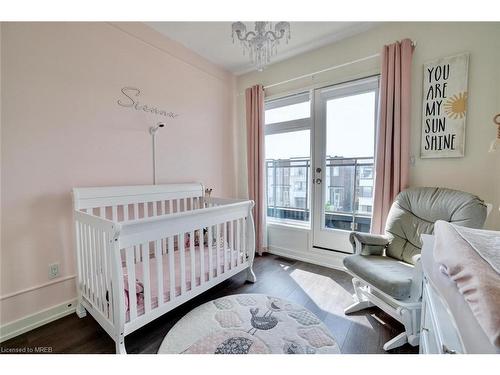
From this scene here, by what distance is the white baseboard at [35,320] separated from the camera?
1368 mm

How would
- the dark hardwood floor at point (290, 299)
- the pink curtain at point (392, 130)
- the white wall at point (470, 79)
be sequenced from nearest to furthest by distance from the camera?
the dark hardwood floor at point (290, 299)
the white wall at point (470, 79)
the pink curtain at point (392, 130)

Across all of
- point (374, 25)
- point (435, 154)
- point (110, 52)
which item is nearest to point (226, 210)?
point (110, 52)

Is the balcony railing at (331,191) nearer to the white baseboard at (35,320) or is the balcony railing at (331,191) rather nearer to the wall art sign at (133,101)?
the wall art sign at (133,101)

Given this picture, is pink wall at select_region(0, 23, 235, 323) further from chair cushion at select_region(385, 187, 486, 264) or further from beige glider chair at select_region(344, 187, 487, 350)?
chair cushion at select_region(385, 187, 486, 264)

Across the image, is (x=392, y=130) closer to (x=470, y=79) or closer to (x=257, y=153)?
(x=470, y=79)

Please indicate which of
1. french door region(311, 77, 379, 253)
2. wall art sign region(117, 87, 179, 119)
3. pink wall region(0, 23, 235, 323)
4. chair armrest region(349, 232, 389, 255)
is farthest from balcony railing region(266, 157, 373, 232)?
wall art sign region(117, 87, 179, 119)

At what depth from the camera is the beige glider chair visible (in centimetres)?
126

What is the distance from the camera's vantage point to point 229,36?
87.5 inches

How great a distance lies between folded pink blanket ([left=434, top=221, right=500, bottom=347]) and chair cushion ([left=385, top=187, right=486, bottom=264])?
840mm

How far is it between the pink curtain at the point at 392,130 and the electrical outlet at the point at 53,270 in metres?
2.71


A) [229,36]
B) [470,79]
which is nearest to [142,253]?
[229,36]

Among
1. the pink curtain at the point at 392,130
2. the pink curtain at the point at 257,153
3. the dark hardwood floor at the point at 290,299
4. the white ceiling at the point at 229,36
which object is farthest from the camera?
the pink curtain at the point at 257,153

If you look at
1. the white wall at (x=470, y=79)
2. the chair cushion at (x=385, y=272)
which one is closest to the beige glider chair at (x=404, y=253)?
the chair cushion at (x=385, y=272)
